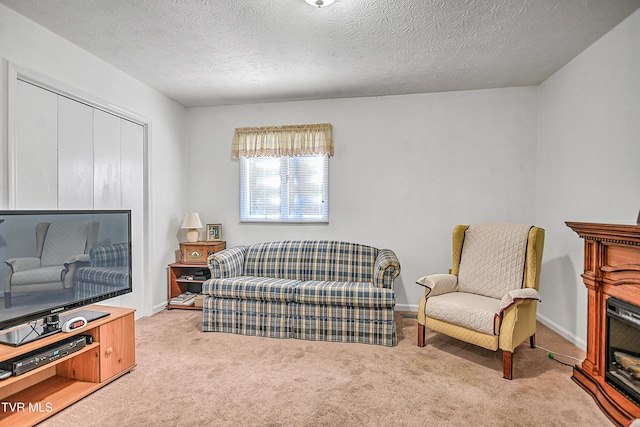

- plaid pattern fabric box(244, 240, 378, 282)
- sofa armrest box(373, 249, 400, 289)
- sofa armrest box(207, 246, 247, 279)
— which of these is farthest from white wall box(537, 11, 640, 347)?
sofa armrest box(207, 246, 247, 279)

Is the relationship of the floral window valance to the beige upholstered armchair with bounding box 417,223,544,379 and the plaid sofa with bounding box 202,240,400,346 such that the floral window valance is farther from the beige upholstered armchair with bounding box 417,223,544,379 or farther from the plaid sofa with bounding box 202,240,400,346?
the beige upholstered armchair with bounding box 417,223,544,379

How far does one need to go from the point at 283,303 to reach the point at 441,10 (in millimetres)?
2661

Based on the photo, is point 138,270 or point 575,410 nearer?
point 575,410

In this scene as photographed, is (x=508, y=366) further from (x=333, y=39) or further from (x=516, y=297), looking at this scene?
(x=333, y=39)

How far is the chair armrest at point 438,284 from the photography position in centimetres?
298

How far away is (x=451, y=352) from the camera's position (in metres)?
2.87

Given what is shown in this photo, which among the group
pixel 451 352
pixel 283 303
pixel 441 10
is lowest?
pixel 451 352

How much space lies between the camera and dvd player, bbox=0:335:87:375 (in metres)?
1.83

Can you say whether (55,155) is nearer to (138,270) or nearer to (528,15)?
(138,270)

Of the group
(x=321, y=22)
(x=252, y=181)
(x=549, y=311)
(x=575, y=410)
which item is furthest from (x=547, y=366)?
(x=252, y=181)

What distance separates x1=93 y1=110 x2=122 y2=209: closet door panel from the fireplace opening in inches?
158

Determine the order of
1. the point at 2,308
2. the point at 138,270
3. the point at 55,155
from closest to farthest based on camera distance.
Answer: the point at 2,308 → the point at 55,155 → the point at 138,270

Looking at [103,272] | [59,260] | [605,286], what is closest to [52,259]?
[59,260]

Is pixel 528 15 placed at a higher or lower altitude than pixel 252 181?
higher
